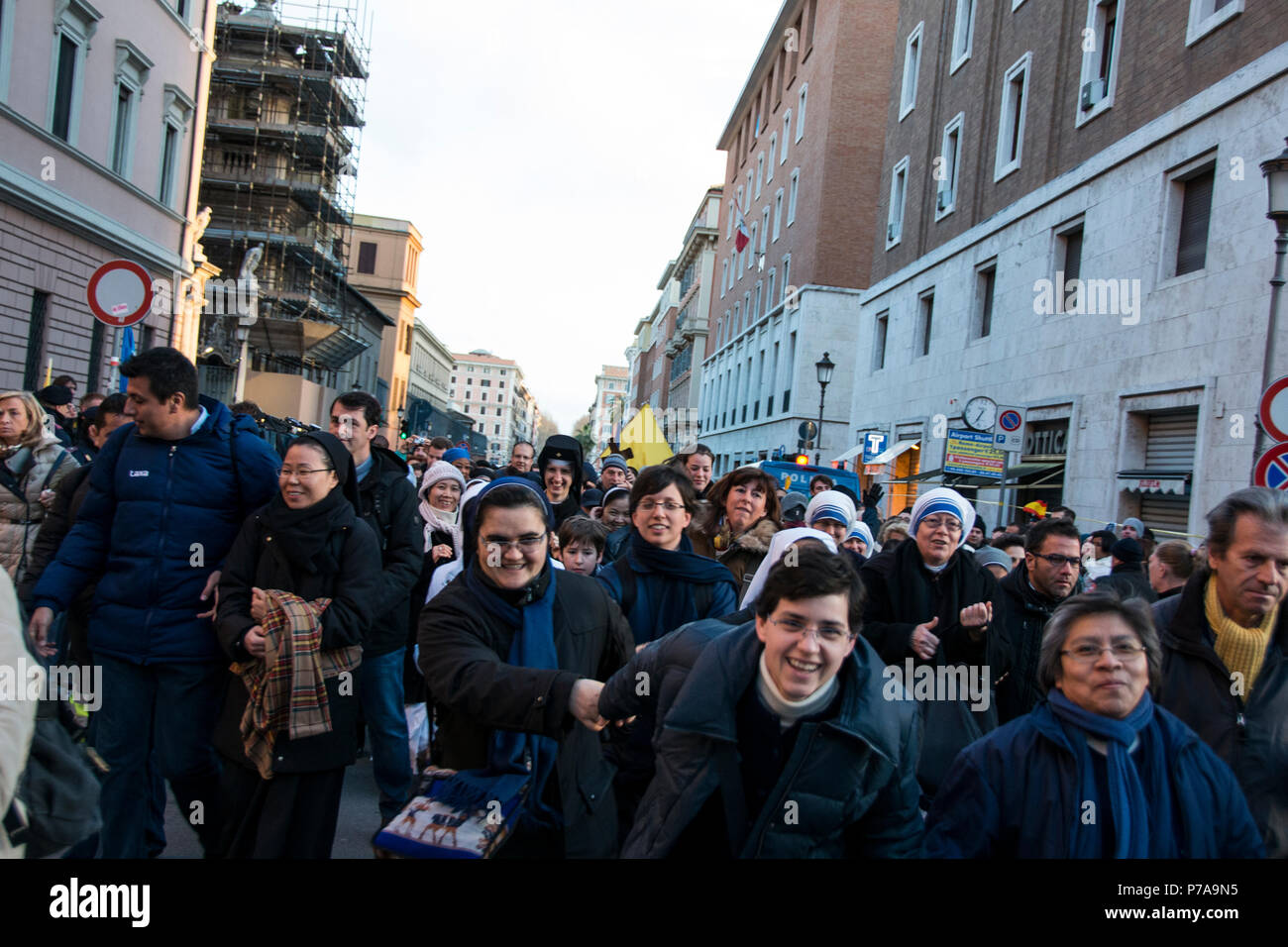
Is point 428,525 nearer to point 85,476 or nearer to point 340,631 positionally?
point 85,476

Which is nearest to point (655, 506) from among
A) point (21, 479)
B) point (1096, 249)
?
point (21, 479)

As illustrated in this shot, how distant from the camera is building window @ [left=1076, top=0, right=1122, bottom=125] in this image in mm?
15969

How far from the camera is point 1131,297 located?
14.2 metres

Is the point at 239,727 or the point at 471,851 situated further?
the point at 239,727

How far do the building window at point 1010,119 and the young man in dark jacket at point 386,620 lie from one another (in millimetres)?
17404

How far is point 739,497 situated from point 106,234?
18.5 meters

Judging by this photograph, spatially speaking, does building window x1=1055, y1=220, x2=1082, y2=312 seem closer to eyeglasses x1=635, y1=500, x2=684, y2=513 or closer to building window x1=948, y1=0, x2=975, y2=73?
building window x1=948, y1=0, x2=975, y2=73

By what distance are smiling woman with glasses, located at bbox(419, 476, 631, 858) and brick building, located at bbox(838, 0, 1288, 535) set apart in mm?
10873

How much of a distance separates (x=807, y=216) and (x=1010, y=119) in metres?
17.3

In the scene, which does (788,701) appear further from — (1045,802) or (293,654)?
(293,654)

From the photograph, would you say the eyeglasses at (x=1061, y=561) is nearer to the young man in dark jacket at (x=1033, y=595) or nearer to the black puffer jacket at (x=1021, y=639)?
the young man in dark jacket at (x=1033, y=595)

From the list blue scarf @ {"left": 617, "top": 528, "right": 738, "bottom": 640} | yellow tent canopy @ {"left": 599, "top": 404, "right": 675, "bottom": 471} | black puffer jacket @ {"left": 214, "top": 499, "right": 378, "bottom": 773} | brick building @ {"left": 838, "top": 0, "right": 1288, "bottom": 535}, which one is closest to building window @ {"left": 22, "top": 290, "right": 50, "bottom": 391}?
yellow tent canopy @ {"left": 599, "top": 404, "right": 675, "bottom": 471}

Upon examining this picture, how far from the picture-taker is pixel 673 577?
13.1 ft
